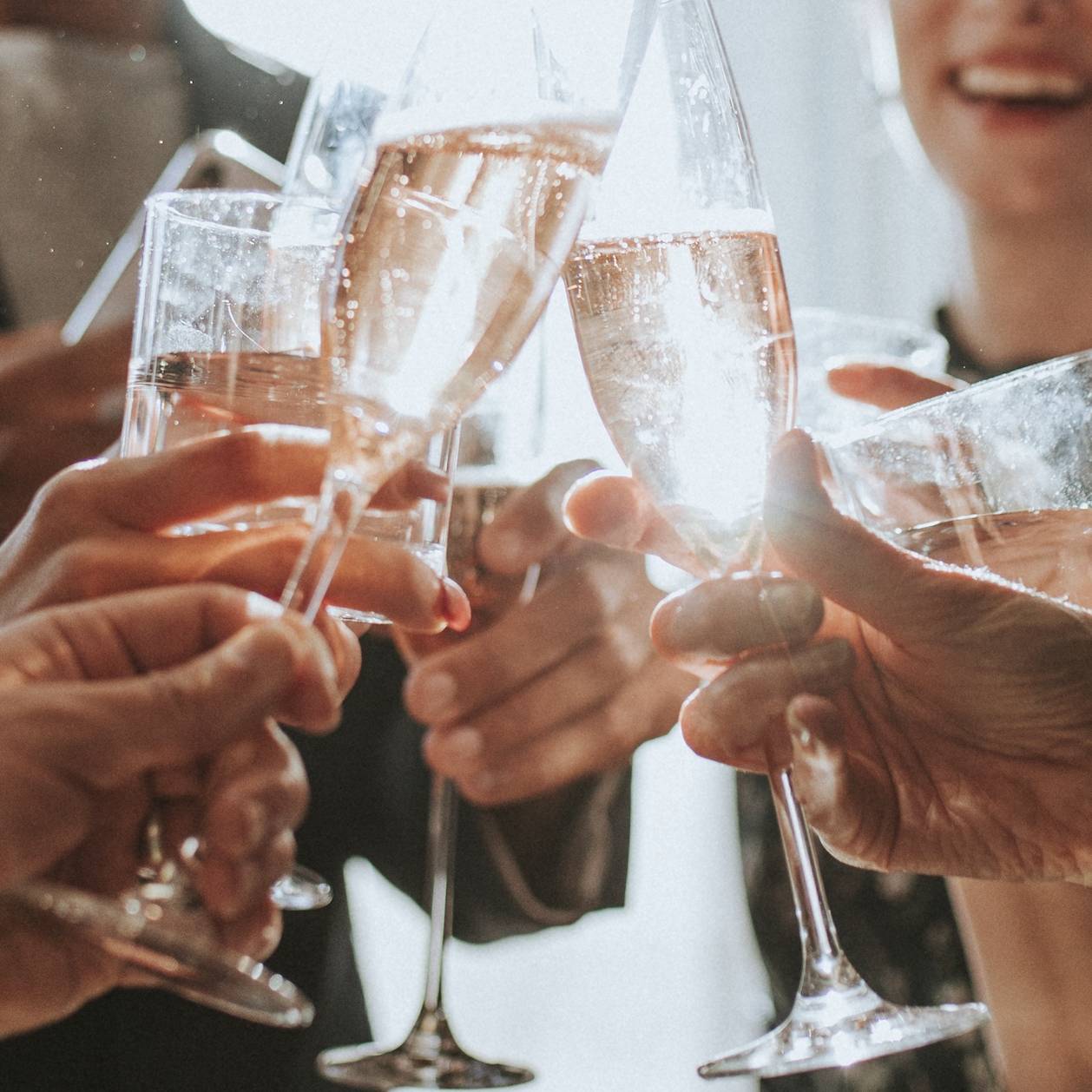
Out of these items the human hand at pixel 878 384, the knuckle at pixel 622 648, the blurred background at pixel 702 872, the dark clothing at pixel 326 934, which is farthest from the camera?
the blurred background at pixel 702 872

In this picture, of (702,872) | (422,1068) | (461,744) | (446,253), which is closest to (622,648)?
(461,744)

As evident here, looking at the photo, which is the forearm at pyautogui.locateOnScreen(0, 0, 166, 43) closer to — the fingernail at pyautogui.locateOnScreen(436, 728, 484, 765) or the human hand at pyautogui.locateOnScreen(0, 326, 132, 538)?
the human hand at pyautogui.locateOnScreen(0, 326, 132, 538)

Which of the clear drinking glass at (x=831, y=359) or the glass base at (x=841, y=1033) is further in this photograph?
the clear drinking glass at (x=831, y=359)

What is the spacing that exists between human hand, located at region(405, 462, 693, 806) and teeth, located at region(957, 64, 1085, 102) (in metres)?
0.64

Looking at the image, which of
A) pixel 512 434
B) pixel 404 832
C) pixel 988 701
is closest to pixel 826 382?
pixel 512 434

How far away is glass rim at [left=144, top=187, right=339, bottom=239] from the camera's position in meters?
0.56

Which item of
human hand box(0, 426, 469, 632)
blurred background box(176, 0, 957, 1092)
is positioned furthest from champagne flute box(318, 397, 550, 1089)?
blurred background box(176, 0, 957, 1092)

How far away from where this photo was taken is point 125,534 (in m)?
0.49

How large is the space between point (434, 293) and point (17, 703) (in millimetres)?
178

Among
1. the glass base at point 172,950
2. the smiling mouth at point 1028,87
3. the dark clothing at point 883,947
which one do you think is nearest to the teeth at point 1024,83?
the smiling mouth at point 1028,87

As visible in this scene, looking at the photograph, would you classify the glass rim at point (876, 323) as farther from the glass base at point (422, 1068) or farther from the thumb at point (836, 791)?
the glass base at point (422, 1068)

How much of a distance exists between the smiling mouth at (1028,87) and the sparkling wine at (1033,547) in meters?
0.87

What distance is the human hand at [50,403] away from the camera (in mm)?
902

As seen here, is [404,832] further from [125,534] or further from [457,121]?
[457,121]
